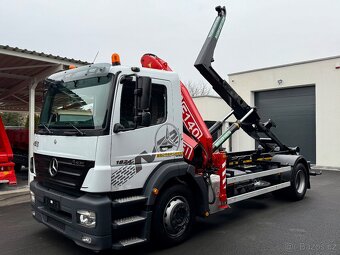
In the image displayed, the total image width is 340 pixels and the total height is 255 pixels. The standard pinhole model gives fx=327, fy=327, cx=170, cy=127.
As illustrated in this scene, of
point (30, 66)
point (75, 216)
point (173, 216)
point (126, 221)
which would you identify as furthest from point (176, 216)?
point (30, 66)

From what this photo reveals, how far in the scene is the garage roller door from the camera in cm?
1590

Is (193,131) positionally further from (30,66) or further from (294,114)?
(294,114)

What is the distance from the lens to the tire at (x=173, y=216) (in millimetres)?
4676

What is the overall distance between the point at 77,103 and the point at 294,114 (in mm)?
14058

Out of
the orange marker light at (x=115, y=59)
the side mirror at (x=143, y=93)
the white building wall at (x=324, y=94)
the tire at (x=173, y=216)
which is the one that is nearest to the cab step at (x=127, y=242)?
the tire at (x=173, y=216)

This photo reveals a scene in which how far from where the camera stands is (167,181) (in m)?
4.87

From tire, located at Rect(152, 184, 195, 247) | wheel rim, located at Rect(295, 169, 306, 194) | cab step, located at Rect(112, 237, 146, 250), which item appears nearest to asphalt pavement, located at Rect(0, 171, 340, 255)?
tire, located at Rect(152, 184, 195, 247)

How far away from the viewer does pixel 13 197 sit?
8.53 metres

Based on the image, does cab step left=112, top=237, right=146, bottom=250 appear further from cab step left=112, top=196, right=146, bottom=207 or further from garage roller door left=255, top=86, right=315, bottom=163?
garage roller door left=255, top=86, right=315, bottom=163

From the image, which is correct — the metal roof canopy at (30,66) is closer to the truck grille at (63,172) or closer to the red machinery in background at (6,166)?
the red machinery in background at (6,166)

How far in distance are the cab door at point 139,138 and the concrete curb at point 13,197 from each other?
17.1ft

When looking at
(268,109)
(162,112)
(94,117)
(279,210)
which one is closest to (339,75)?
(268,109)

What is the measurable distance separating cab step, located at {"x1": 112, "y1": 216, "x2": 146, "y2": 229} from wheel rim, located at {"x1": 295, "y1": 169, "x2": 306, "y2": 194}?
5.37 meters

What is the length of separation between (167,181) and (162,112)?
1.03 m
